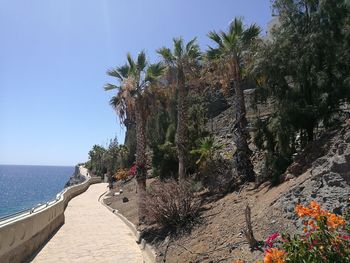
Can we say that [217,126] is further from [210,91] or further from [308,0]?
[308,0]

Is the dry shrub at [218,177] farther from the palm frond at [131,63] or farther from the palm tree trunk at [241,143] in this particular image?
the palm frond at [131,63]

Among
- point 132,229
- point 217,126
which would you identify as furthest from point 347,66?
point 217,126

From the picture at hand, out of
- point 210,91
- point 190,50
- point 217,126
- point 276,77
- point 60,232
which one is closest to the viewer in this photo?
point 276,77

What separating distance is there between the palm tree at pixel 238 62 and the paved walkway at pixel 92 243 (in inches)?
233

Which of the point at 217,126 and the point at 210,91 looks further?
the point at 210,91

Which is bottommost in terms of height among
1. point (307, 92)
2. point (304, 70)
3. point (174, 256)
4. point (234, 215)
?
point (174, 256)

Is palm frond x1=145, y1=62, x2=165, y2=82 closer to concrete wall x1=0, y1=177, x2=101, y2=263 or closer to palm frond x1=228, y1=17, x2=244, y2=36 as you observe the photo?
palm frond x1=228, y1=17, x2=244, y2=36

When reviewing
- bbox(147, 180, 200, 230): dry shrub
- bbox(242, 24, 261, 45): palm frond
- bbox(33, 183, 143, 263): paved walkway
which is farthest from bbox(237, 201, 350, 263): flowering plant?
bbox(242, 24, 261, 45): palm frond

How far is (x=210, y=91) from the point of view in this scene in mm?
37750

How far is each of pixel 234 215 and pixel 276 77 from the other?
6414 mm

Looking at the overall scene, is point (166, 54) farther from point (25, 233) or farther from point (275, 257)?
point (275, 257)

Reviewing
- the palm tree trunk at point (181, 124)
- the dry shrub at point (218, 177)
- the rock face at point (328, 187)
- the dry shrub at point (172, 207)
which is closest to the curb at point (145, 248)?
the dry shrub at point (172, 207)

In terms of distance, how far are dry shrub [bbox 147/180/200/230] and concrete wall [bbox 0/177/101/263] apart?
13.5ft

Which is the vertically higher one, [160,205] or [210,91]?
[210,91]
